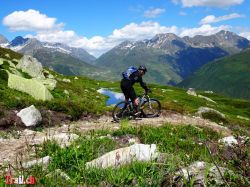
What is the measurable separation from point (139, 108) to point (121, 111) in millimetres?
1501

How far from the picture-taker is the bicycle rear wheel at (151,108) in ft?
93.2

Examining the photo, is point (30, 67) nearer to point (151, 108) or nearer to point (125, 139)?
point (151, 108)

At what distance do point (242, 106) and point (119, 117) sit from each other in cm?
13304

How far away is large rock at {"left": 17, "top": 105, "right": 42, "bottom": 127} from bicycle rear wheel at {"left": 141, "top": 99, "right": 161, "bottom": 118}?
8605 mm

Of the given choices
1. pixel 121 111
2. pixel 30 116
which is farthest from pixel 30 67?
pixel 30 116

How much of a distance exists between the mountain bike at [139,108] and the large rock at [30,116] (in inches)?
237

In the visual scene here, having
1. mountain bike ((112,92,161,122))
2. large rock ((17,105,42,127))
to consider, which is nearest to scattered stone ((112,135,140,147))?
large rock ((17,105,42,127))

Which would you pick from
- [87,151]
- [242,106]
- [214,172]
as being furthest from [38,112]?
[242,106]

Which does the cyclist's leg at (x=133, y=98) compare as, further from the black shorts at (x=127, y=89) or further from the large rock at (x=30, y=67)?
the large rock at (x=30, y=67)

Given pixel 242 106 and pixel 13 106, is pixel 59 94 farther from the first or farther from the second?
pixel 242 106

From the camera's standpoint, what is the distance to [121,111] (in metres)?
26.6

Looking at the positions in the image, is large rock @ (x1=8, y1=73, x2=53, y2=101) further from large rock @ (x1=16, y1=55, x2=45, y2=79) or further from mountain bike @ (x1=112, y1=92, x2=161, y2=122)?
large rock @ (x1=16, y1=55, x2=45, y2=79)

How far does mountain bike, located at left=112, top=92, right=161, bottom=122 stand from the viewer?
26.4 meters

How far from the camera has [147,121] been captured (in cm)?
2609
